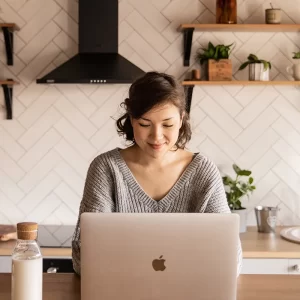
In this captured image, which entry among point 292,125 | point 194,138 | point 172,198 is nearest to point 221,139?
point 194,138

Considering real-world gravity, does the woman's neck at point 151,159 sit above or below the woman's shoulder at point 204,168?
above

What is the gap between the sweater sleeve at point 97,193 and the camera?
195cm

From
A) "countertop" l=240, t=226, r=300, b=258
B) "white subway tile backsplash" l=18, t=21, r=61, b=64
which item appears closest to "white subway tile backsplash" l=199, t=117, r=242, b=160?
"countertop" l=240, t=226, r=300, b=258

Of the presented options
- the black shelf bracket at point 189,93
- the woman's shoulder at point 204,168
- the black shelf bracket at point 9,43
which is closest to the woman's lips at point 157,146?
the woman's shoulder at point 204,168

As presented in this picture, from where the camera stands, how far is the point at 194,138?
3.49 m

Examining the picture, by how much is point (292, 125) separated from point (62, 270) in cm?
156

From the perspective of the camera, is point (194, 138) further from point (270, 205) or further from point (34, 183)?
point (34, 183)

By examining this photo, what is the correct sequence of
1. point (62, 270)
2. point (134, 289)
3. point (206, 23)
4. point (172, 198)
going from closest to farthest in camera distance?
point (134, 289) < point (172, 198) < point (62, 270) < point (206, 23)

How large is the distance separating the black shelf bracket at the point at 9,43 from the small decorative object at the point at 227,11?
1174 millimetres

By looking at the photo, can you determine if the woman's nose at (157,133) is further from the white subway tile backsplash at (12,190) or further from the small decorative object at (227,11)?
the white subway tile backsplash at (12,190)

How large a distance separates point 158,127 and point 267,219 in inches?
61.3

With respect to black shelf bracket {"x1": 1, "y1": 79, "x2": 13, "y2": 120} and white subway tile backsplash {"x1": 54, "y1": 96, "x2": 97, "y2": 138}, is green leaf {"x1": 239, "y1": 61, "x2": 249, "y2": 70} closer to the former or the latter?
white subway tile backsplash {"x1": 54, "y1": 96, "x2": 97, "y2": 138}

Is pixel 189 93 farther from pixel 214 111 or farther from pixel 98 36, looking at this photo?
pixel 98 36

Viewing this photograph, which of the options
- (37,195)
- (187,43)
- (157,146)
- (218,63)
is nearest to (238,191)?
(218,63)
